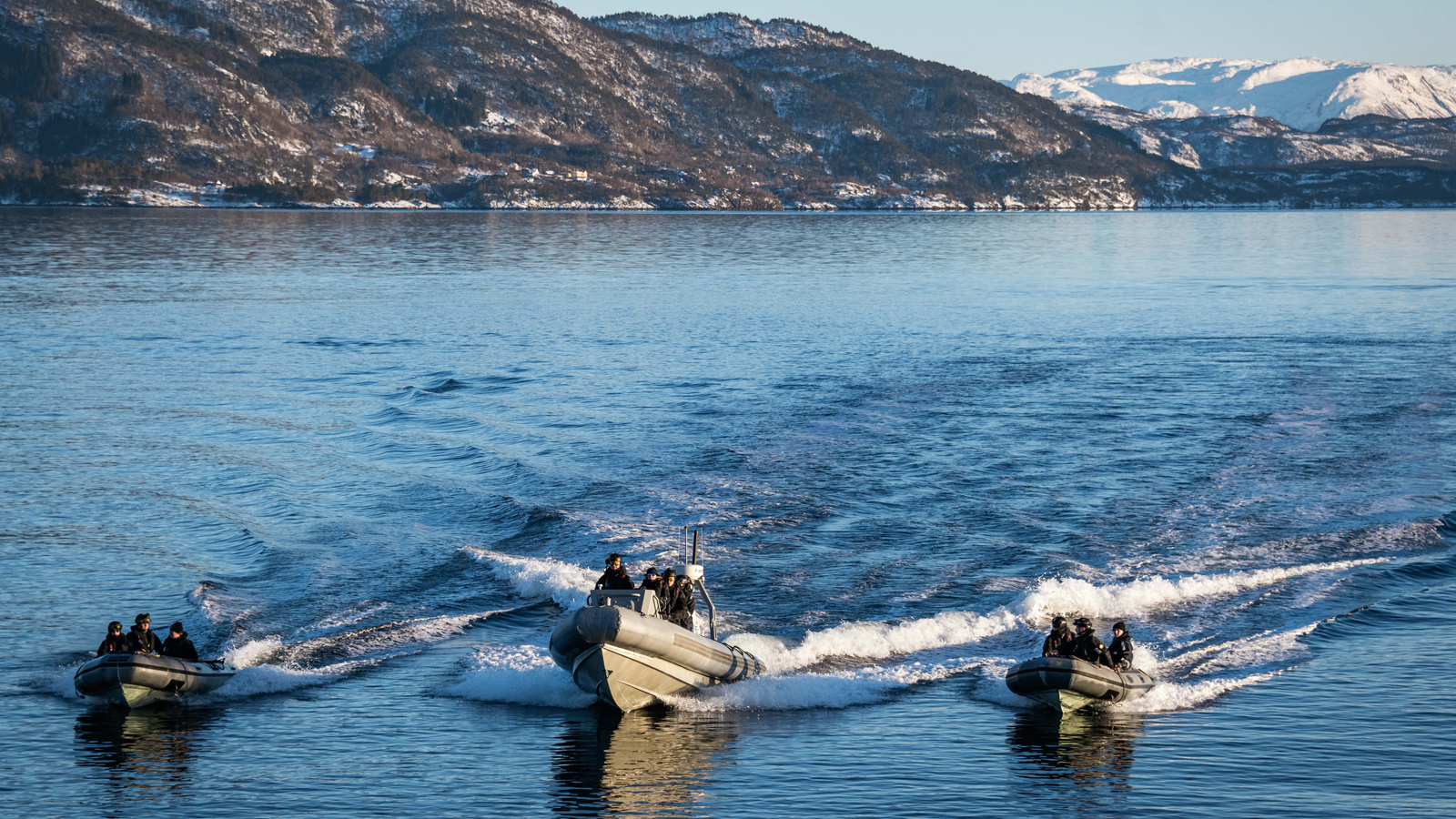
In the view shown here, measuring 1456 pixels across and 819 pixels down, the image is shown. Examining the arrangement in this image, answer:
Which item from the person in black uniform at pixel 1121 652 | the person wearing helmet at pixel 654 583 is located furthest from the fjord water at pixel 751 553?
the person wearing helmet at pixel 654 583

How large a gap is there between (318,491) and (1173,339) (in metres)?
48.9

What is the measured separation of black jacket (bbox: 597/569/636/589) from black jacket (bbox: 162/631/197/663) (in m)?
7.66

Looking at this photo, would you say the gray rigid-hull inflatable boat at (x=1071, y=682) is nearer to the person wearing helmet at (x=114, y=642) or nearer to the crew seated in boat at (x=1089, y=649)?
the crew seated in boat at (x=1089, y=649)

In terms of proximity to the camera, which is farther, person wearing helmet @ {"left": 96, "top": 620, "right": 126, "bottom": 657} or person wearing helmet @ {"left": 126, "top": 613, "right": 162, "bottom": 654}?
person wearing helmet @ {"left": 126, "top": 613, "right": 162, "bottom": 654}

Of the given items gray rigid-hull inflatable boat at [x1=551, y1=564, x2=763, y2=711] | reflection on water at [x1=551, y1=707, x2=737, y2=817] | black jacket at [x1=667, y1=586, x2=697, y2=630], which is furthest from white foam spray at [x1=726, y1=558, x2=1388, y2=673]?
reflection on water at [x1=551, y1=707, x2=737, y2=817]

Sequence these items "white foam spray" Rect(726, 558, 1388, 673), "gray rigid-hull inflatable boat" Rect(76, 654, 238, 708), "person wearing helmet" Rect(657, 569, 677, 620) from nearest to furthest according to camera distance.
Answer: "gray rigid-hull inflatable boat" Rect(76, 654, 238, 708) < "person wearing helmet" Rect(657, 569, 677, 620) < "white foam spray" Rect(726, 558, 1388, 673)

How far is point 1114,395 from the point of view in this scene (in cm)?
5316

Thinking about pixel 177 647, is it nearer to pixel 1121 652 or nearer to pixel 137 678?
pixel 137 678

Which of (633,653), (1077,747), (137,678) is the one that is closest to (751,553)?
(633,653)

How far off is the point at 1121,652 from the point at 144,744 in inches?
680

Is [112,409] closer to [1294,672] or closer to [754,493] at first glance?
[754,493]

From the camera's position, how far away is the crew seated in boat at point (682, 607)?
82.1ft

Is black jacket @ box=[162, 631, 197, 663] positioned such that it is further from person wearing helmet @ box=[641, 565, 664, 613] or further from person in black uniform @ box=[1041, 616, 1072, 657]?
person in black uniform @ box=[1041, 616, 1072, 657]

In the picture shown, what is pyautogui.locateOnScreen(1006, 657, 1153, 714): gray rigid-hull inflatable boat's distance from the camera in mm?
22984
